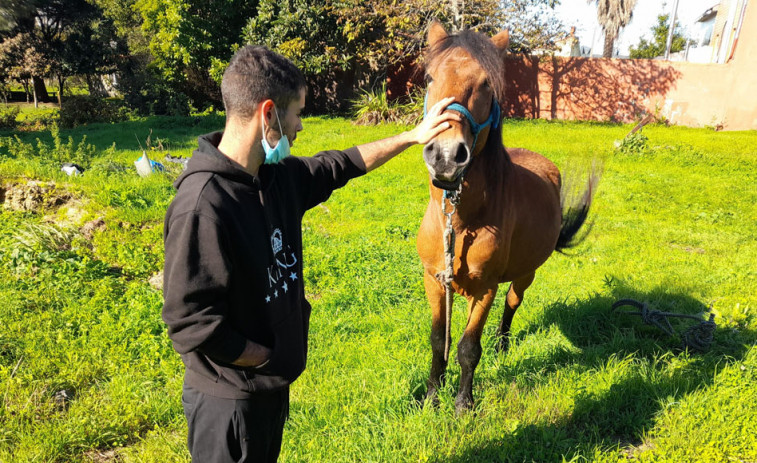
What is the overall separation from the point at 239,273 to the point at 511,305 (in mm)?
2801

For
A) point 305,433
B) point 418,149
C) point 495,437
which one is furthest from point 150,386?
point 418,149

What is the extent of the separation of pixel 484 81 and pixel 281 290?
4.47 ft

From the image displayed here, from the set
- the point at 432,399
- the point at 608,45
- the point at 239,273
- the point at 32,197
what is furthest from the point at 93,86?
the point at 239,273

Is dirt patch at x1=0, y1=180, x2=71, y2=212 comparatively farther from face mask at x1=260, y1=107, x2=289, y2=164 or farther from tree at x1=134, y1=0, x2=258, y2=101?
tree at x1=134, y1=0, x2=258, y2=101

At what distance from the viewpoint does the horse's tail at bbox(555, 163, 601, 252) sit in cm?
438

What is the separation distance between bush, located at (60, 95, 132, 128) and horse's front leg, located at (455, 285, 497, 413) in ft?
61.5

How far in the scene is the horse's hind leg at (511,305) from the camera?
3635 millimetres

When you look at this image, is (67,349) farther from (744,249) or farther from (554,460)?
(744,249)

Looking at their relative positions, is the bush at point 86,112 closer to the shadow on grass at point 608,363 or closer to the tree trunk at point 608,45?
the shadow on grass at point 608,363

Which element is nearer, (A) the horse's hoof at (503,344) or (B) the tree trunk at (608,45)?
(A) the horse's hoof at (503,344)

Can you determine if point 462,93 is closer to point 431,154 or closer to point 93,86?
point 431,154

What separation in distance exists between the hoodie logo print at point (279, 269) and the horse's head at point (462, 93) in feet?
2.27

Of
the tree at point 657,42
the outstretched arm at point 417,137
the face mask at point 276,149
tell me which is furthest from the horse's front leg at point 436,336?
the tree at point 657,42

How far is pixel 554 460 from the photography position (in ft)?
8.37
